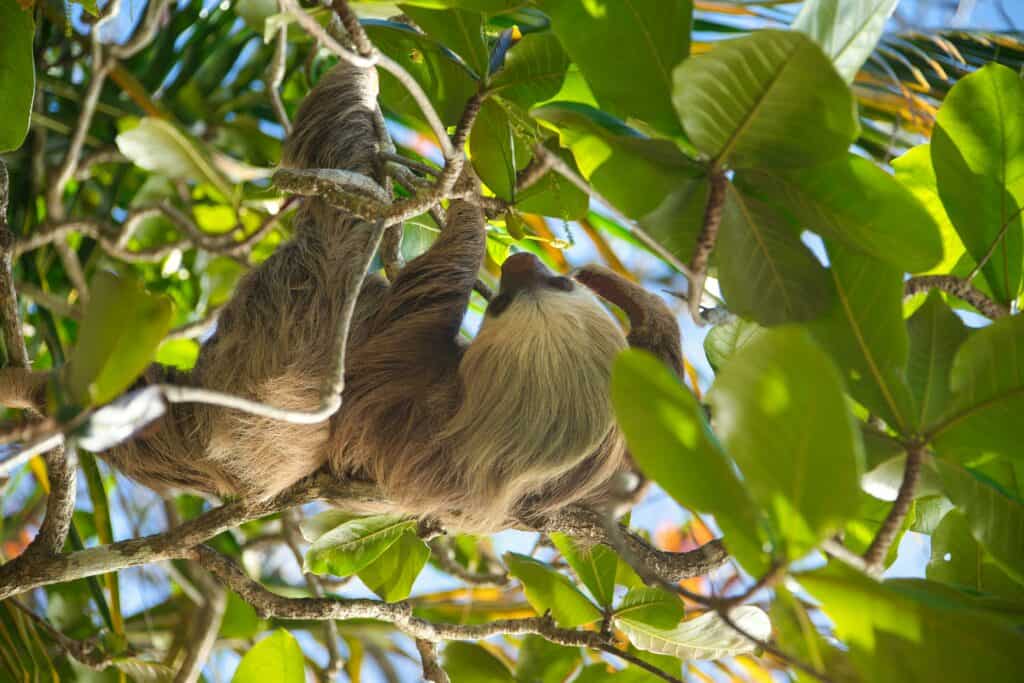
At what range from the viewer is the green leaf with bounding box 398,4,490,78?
76.0 inches

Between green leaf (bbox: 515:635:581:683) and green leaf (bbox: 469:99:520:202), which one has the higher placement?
green leaf (bbox: 469:99:520:202)

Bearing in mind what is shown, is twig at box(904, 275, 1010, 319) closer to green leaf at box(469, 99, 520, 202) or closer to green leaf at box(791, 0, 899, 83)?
green leaf at box(791, 0, 899, 83)

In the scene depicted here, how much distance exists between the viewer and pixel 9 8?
2127 mm

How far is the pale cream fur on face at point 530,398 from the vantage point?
226 centimetres

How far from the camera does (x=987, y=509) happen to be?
5.10 ft

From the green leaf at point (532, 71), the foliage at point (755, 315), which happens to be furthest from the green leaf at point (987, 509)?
the green leaf at point (532, 71)

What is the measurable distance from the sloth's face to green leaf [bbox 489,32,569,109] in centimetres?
64

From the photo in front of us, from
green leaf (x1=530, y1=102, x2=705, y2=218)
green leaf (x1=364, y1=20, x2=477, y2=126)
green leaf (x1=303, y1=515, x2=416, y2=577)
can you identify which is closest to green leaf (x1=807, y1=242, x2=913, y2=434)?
green leaf (x1=530, y1=102, x2=705, y2=218)

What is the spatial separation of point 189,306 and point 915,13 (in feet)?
10.2

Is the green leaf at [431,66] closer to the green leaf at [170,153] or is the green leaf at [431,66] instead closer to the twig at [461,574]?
the green leaf at [170,153]

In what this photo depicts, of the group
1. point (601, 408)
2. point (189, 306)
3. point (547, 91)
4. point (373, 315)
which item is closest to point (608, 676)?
point (601, 408)

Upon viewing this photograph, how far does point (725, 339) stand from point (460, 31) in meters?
0.88

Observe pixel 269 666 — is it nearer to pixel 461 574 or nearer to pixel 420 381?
pixel 420 381

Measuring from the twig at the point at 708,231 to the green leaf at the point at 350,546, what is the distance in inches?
49.3
